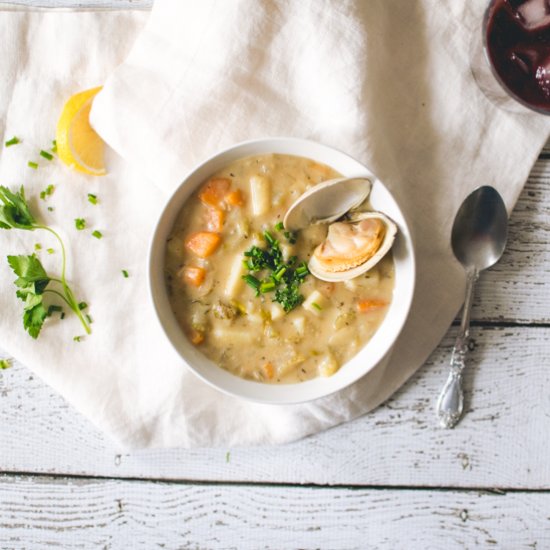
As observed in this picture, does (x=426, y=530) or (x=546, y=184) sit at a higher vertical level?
(x=546, y=184)

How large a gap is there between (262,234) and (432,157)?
81cm

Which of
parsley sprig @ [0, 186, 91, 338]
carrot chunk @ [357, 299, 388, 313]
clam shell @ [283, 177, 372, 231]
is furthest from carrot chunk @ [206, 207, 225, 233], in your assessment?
parsley sprig @ [0, 186, 91, 338]

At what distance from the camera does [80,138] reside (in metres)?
2.64

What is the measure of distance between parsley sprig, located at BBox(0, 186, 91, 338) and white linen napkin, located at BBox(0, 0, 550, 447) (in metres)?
0.07

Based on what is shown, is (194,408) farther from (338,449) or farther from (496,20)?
(496,20)

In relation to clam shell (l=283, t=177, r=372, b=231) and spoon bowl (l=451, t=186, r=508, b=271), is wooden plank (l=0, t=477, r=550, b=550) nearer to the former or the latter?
spoon bowl (l=451, t=186, r=508, b=271)

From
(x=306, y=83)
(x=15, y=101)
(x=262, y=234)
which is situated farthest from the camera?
(x=15, y=101)

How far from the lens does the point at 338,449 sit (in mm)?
2793

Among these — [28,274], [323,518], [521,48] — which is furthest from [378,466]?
[521,48]

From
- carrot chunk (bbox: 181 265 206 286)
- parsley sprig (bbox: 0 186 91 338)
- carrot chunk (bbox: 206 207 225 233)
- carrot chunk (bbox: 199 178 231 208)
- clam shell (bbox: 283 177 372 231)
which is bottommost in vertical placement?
parsley sprig (bbox: 0 186 91 338)

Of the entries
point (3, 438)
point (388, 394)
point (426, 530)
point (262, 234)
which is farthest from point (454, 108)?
point (3, 438)

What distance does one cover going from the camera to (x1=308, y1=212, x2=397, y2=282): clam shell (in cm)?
225

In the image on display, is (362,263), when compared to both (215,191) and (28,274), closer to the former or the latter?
(215,191)

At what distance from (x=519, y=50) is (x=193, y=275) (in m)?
1.47
